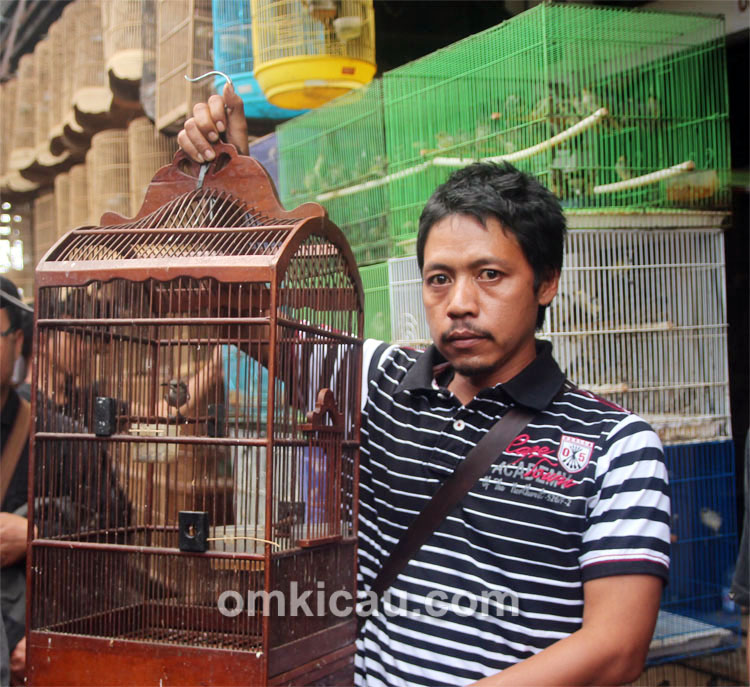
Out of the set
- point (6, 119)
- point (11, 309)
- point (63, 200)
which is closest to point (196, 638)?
point (11, 309)

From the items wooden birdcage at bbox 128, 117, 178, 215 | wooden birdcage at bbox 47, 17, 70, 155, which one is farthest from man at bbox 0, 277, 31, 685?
wooden birdcage at bbox 47, 17, 70, 155

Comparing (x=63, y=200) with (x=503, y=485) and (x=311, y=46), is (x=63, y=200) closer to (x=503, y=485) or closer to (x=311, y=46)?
(x=311, y=46)

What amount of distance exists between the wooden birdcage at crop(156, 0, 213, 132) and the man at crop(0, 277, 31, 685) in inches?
52.2

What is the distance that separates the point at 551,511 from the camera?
171cm

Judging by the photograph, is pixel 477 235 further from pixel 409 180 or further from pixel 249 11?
pixel 249 11

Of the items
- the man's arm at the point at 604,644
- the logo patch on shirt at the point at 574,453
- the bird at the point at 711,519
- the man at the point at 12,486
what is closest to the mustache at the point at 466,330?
the logo patch on shirt at the point at 574,453

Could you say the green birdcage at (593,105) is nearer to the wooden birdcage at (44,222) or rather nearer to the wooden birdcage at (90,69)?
the wooden birdcage at (90,69)

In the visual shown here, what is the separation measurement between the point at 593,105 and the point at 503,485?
189 centimetres

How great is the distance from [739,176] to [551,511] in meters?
2.64

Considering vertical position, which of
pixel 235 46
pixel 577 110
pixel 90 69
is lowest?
pixel 577 110

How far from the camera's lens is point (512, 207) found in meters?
1.84

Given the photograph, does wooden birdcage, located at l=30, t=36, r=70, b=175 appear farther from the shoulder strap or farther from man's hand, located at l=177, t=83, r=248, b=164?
the shoulder strap

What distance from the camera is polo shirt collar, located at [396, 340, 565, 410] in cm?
182

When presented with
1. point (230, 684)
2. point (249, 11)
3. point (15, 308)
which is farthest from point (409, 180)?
point (230, 684)
